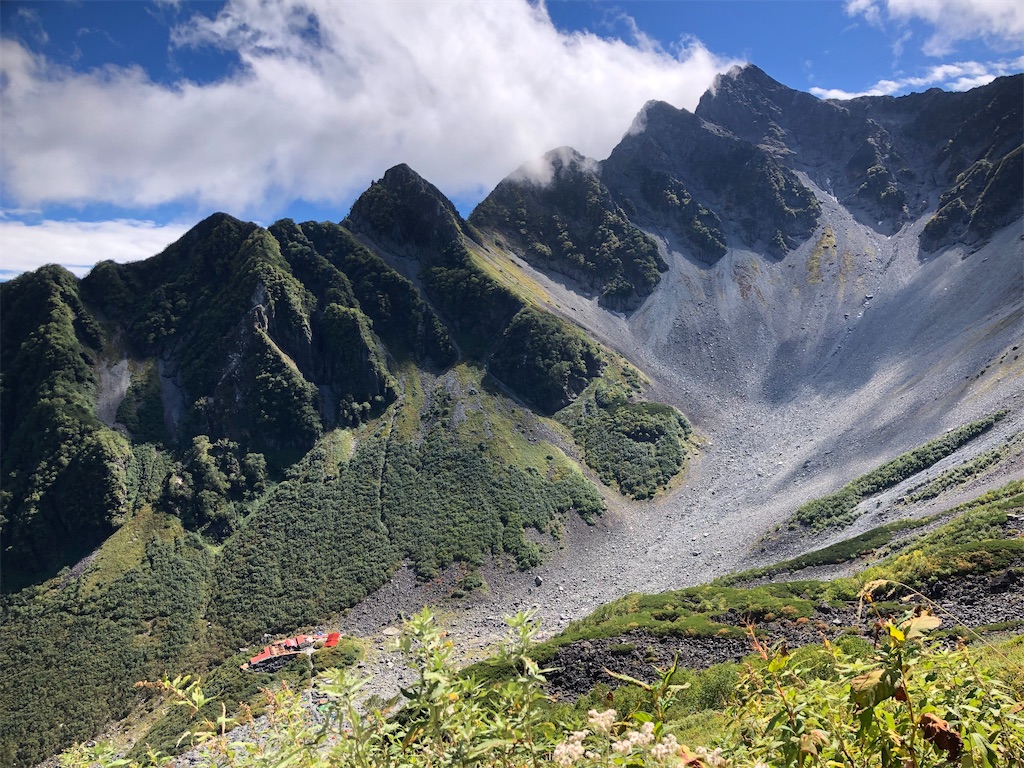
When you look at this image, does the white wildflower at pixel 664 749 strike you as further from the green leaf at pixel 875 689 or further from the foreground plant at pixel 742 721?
the green leaf at pixel 875 689

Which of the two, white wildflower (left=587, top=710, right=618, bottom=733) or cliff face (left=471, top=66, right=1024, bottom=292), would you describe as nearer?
white wildflower (left=587, top=710, right=618, bottom=733)

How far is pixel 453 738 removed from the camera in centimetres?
366

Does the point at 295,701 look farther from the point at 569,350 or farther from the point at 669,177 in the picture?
the point at 669,177

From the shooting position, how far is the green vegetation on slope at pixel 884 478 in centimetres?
5219

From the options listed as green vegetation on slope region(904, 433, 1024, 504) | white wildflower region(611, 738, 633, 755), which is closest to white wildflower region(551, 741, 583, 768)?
white wildflower region(611, 738, 633, 755)

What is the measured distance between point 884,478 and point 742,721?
204ft

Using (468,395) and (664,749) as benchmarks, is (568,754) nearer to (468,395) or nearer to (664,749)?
(664,749)

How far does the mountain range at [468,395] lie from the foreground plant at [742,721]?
5152cm

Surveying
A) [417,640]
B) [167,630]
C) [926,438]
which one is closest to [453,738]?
[417,640]

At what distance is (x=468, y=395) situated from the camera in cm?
8625

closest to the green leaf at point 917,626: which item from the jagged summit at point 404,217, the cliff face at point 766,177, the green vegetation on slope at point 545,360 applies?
the green vegetation on slope at point 545,360

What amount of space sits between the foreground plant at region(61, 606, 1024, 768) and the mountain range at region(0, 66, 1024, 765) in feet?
169

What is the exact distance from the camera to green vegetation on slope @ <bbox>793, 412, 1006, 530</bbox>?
171 feet

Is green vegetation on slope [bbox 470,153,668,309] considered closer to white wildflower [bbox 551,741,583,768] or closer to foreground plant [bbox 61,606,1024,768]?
foreground plant [bbox 61,606,1024,768]
